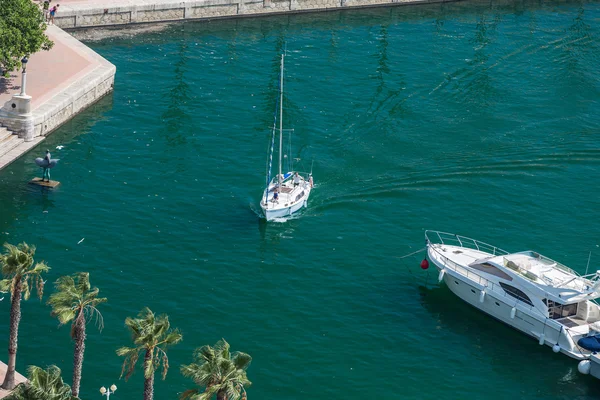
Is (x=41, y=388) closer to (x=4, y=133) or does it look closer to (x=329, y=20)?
(x=4, y=133)

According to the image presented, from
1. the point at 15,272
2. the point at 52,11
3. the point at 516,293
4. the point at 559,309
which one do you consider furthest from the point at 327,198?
the point at 52,11

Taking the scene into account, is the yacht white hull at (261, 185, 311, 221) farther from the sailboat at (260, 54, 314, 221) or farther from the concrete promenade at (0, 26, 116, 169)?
the concrete promenade at (0, 26, 116, 169)

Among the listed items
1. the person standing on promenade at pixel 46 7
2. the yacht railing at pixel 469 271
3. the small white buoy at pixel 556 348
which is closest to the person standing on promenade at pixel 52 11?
the person standing on promenade at pixel 46 7

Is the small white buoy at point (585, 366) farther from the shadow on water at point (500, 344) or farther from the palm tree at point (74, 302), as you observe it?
the palm tree at point (74, 302)

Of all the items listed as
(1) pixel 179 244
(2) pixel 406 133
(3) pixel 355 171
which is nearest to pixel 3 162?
(1) pixel 179 244

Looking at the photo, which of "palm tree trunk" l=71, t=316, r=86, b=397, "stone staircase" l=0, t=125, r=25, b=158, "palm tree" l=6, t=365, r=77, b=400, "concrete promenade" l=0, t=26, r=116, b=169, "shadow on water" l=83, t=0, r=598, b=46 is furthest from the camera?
"shadow on water" l=83, t=0, r=598, b=46

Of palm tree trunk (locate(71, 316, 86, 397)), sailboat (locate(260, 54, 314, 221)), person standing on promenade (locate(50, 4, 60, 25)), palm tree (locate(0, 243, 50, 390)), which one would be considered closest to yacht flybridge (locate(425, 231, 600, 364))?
sailboat (locate(260, 54, 314, 221))
